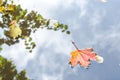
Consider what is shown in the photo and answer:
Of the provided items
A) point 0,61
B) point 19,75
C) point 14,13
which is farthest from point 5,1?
point 19,75

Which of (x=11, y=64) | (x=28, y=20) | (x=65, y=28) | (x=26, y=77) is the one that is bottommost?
(x=26, y=77)

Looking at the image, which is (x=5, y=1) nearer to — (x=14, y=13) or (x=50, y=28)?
(x=14, y=13)

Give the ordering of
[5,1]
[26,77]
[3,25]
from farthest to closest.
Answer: [26,77] → [3,25] → [5,1]

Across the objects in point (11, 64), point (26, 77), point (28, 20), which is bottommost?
point (26, 77)

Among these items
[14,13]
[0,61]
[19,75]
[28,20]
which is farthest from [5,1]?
[19,75]

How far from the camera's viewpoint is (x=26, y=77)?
859 cm

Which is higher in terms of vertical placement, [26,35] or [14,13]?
[14,13]

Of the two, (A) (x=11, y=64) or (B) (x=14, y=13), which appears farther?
(A) (x=11, y=64)

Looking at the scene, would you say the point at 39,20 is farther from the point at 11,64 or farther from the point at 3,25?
the point at 11,64

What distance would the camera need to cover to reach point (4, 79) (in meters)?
8.35

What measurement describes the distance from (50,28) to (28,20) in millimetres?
860

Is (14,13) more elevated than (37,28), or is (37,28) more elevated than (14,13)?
(14,13)

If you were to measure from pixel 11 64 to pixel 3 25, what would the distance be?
1678 millimetres

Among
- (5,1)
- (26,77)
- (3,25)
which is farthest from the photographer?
(26,77)
